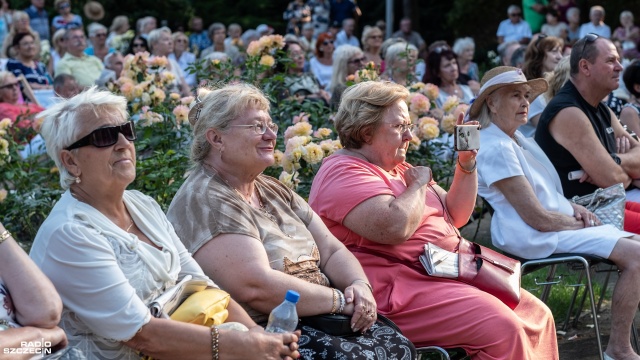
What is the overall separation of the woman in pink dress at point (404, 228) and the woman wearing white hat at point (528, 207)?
44 centimetres

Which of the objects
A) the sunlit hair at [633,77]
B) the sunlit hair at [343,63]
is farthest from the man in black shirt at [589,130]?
the sunlit hair at [343,63]

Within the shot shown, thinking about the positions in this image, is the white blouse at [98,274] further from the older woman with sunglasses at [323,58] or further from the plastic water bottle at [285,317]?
the older woman with sunglasses at [323,58]

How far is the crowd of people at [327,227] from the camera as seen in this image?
10.6 feet

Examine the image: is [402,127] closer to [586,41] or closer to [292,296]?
[292,296]

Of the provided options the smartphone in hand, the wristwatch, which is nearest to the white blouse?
the smartphone in hand

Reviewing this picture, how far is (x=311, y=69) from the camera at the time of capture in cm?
1206

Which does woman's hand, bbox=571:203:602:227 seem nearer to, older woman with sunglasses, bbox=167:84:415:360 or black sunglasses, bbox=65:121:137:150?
older woman with sunglasses, bbox=167:84:415:360

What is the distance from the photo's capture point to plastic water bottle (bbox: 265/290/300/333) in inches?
137

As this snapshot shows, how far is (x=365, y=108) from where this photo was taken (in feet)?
14.8

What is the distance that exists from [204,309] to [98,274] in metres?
0.41

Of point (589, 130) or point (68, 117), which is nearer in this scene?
point (68, 117)

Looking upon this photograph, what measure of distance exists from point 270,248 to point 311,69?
8375mm

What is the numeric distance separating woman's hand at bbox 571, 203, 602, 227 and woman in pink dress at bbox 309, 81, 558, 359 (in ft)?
2.64

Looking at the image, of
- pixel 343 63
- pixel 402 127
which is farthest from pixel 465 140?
pixel 343 63
